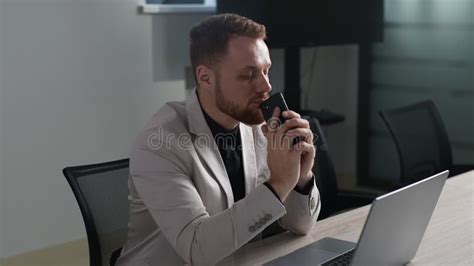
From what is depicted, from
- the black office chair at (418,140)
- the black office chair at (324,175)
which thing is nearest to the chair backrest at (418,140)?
the black office chair at (418,140)

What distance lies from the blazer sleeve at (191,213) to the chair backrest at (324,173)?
80 cm

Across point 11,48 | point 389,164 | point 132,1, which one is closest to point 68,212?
point 11,48

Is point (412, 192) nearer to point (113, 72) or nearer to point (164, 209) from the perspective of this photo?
point (164, 209)

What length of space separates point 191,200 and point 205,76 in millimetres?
348

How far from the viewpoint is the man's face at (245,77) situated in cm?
164

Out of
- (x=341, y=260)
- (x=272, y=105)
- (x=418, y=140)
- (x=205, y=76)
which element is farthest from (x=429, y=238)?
(x=418, y=140)

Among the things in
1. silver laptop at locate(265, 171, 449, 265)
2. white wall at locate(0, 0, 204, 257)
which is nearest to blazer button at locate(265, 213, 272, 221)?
silver laptop at locate(265, 171, 449, 265)

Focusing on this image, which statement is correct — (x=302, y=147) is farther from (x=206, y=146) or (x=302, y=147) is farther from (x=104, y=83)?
(x=104, y=83)

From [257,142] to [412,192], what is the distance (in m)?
0.61

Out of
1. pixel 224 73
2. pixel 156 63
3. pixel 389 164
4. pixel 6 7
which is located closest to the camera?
pixel 224 73

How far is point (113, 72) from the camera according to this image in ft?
11.6

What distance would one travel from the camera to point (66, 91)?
337 centimetres

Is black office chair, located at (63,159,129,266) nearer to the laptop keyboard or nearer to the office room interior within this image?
the laptop keyboard

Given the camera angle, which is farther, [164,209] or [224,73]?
[224,73]
